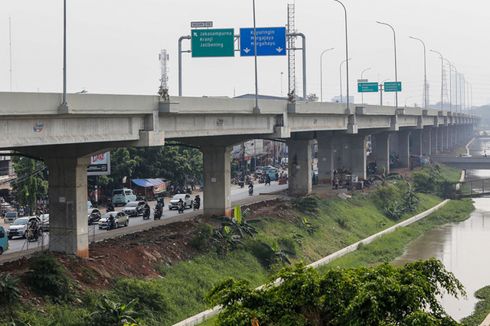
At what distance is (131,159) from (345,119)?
20.3 m

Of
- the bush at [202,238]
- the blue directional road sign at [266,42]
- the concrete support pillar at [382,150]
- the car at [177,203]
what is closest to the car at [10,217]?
the car at [177,203]

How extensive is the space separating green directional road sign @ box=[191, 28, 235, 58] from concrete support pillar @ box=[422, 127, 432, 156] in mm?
79088

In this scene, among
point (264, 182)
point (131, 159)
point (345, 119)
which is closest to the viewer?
point (345, 119)

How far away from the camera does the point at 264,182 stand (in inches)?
3418

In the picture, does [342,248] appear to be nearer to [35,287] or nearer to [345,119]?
[345,119]

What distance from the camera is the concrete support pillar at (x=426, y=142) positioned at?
122625 mm

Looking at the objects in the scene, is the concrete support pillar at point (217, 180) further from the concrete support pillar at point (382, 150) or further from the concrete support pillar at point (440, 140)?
the concrete support pillar at point (440, 140)

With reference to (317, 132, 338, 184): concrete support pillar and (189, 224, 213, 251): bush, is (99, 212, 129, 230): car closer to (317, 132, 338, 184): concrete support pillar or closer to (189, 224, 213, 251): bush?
(189, 224, 213, 251): bush

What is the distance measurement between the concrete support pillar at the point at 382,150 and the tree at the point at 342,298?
66.8 meters

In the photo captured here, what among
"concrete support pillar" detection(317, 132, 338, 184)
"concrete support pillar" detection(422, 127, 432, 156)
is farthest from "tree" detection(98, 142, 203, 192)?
"concrete support pillar" detection(422, 127, 432, 156)

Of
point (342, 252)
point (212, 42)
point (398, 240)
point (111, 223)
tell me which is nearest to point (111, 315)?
point (111, 223)

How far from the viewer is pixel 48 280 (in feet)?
91.1

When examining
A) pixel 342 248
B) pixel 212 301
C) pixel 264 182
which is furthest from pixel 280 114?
pixel 264 182

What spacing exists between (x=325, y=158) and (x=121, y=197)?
20.1 m
